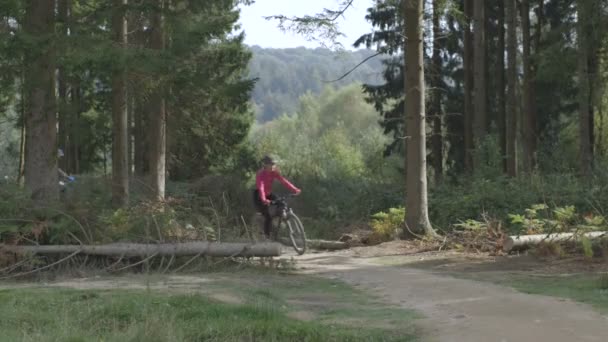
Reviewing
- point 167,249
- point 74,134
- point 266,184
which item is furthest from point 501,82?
point 167,249

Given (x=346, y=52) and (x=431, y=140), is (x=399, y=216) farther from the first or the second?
(x=431, y=140)

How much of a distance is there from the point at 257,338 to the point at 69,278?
5.75 m

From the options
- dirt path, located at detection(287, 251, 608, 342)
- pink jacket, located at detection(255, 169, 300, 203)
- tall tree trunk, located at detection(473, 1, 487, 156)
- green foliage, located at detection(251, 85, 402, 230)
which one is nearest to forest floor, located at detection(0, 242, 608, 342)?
dirt path, located at detection(287, 251, 608, 342)

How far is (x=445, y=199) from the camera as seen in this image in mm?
21688

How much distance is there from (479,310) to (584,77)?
1630cm

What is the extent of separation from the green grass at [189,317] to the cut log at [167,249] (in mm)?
2309

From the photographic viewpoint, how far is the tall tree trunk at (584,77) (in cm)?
2142

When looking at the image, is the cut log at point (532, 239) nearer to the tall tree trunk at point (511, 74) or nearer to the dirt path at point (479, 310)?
the dirt path at point (479, 310)

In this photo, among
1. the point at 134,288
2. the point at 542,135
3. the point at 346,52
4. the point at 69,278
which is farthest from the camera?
the point at 542,135

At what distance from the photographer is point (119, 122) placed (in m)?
17.5

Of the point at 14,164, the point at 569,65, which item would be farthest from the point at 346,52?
the point at 14,164

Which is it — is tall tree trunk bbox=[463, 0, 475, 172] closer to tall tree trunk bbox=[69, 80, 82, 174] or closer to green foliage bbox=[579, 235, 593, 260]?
tall tree trunk bbox=[69, 80, 82, 174]

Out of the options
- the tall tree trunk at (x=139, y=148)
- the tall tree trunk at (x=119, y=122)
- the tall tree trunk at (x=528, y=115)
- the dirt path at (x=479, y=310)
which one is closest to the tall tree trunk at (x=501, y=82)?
the tall tree trunk at (x=528, y=115)

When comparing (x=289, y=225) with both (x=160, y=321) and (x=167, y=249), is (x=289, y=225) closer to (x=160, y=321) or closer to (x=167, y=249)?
(x=167, y=249)
